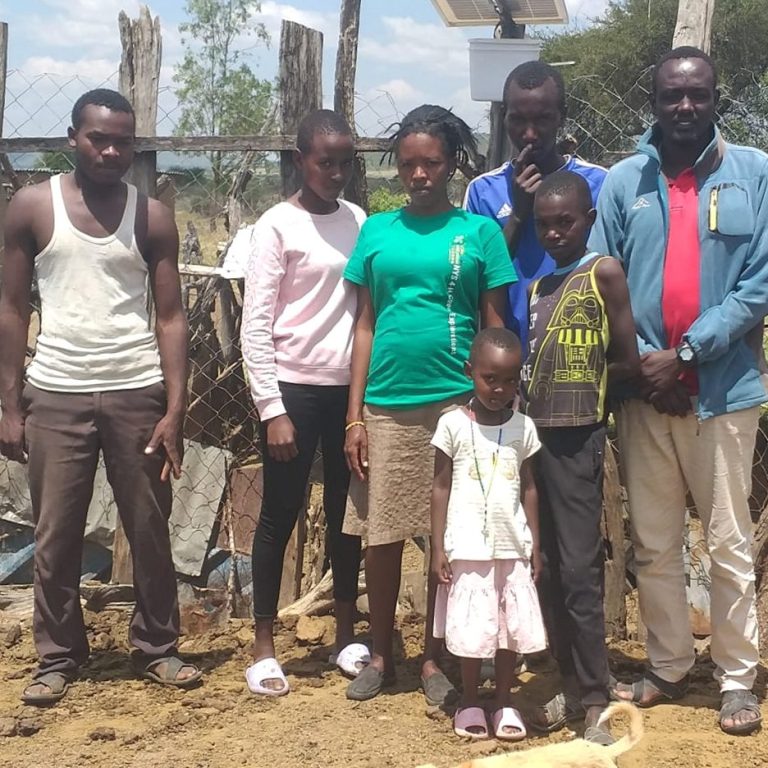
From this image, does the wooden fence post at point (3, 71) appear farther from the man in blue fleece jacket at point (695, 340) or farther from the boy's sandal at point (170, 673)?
the man in blue fleece jacket at point (695, 340)

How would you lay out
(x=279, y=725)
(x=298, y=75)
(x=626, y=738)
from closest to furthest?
(x=626, y=738) < (x=279, y=725) < (x=298, y=75)

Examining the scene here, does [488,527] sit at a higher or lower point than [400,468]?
lower

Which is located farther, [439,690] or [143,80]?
[143,80]

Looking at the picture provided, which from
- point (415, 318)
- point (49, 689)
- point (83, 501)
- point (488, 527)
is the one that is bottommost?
point (49, 689)

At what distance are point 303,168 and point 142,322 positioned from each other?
82 centimetres

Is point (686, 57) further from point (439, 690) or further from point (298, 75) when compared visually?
point (439, 690)

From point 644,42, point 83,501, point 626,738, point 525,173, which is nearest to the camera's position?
point 626,738

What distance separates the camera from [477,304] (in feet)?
11.4

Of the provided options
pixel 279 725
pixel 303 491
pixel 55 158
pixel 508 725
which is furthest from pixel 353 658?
pixel 55 158

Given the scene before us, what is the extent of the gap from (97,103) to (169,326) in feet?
2.71

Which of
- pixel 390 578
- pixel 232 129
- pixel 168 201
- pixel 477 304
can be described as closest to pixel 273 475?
pixel 390 578

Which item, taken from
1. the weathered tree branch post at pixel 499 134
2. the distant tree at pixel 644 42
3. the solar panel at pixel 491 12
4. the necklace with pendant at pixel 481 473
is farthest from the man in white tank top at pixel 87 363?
the distant tree at pixel 644 42

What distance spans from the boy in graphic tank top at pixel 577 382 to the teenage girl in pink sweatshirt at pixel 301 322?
716mm

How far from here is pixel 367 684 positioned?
12.0 ft
